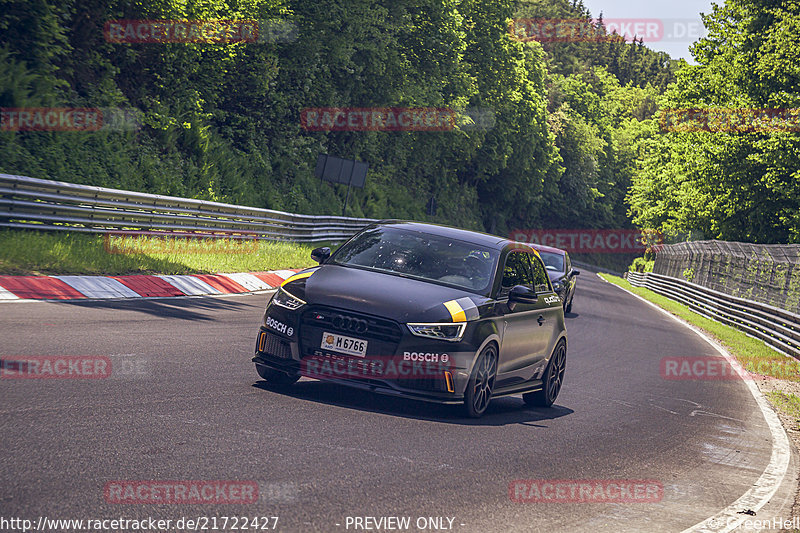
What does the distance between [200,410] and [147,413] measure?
0.47m

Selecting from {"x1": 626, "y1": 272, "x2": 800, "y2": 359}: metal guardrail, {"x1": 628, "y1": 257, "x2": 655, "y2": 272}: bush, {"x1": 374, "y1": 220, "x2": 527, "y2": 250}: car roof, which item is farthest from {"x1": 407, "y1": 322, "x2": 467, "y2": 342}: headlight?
{"x1": 628, "y1": 257, "x2": 655, "y2": 272}: bush

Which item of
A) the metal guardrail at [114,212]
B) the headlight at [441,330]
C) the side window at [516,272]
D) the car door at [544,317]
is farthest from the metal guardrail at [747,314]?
the headlight at [441,330]

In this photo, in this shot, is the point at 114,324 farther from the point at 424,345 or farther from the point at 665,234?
the point at 665,234

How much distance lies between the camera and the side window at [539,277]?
1030 centimetres


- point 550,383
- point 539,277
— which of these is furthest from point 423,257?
point 550,383

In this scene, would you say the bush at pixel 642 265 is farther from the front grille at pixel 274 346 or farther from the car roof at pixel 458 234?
the front grille at pixel 274 346

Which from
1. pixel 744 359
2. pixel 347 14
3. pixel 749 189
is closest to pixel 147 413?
pixel 744 359

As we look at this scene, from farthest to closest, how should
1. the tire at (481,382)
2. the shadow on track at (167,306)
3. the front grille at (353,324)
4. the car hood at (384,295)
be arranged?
the shadow on track at (167,306) → the tire at (481,382) → the car hood at (384,295) → the front grille at (353,324)

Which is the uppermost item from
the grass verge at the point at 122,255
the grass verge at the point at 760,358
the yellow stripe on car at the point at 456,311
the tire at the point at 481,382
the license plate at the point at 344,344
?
the yellow stripe on car at the point at 456,311

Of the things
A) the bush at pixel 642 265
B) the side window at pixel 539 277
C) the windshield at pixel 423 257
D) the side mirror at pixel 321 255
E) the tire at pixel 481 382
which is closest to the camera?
the tire at pixel 481 382

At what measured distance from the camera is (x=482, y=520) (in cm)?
538

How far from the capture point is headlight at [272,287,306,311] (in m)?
8.12

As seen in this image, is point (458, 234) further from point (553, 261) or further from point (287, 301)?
point (553, 261)

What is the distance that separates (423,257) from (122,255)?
936 centimetres
